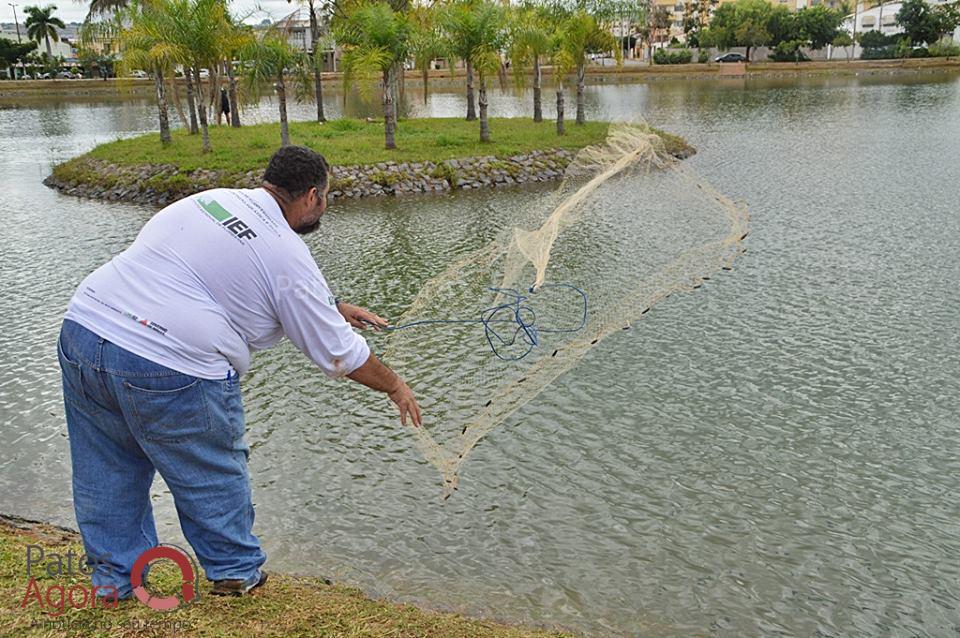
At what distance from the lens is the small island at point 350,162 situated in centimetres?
2158

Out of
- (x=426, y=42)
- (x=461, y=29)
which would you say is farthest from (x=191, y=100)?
(x=461, y=29)

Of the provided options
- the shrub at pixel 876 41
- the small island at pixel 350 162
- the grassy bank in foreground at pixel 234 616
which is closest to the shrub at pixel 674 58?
the shrub at pixel 876 41

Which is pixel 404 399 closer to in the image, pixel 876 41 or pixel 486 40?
pixel 486 40

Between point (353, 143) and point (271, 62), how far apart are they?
3394 mm

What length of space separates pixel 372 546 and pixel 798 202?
1454cm

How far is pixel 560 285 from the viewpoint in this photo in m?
9.50

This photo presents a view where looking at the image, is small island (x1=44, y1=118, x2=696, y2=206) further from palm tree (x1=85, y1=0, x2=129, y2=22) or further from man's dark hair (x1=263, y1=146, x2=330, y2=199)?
man's dark hair (x1=263, y1=146, x2=330, y2=199)

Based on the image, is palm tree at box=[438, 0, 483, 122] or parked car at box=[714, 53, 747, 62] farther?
parked car at box=[714, 53, 747, 62]

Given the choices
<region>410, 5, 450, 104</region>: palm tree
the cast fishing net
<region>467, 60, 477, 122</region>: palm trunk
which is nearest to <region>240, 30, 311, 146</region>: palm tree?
<region>410, 5, 450, 104</region>: palm tree

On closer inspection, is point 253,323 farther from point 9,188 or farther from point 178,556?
point 9,188

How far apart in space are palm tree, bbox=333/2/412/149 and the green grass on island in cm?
161

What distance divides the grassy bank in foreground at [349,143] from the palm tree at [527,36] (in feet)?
7.77

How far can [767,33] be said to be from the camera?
83.8m

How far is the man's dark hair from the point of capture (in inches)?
143
